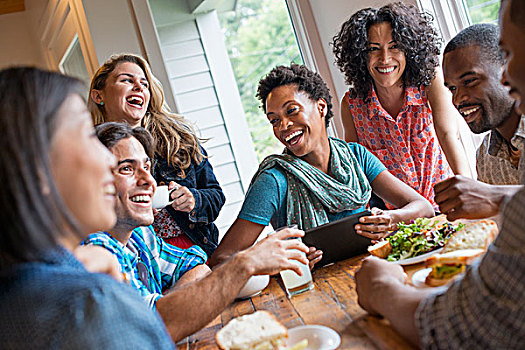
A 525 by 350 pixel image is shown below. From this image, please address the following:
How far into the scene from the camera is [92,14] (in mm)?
3465

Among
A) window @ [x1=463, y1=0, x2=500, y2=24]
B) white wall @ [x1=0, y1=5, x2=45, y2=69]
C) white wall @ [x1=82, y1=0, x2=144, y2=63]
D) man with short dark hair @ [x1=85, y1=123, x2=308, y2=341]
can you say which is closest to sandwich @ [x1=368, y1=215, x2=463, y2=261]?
man with short dark hair @ [x1=85, y1=123, x2=308, y2=341]

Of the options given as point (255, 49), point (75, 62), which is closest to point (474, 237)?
point (255, 49)

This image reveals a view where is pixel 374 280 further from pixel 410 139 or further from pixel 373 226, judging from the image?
pixel 410 139

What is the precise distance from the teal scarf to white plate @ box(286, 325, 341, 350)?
2.98 feet

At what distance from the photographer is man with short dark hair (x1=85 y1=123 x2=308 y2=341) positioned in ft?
4.19

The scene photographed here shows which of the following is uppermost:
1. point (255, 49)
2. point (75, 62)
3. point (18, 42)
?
point (18, 42)

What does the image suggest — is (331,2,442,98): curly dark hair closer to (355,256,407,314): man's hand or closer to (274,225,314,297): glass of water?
(274,225,314,297): glass of water

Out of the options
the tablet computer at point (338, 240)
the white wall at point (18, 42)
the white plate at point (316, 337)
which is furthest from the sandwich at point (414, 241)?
the white wall at point (18, 42)

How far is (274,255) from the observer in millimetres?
1352

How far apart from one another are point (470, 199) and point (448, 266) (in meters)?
0.39

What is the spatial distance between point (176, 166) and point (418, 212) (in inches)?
43.2

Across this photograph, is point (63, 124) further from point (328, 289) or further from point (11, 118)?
point (328, 289)

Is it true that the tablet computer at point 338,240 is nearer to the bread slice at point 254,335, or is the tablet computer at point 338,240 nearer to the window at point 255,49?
the bread slice at point 254,335

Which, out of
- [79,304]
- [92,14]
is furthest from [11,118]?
[92,14]
